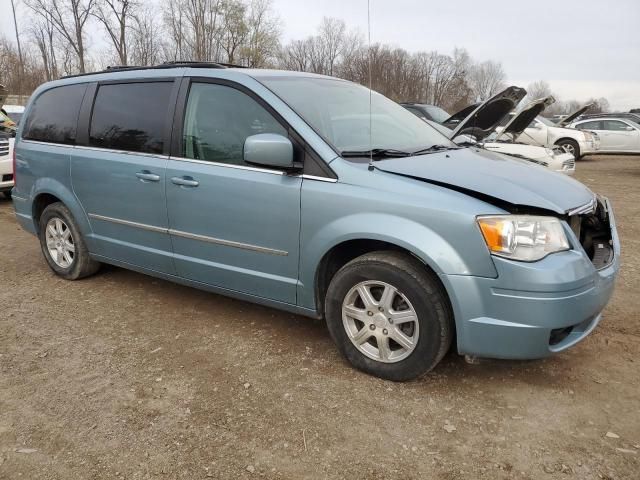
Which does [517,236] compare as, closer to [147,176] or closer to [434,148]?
[434,148]

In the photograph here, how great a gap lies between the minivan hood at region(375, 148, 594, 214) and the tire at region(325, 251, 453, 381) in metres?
0.48

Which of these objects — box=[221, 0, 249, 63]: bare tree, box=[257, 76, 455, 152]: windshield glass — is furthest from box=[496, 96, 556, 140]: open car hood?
box=[221, 0, 249, 63]: bare tree

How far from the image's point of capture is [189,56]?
2884 centimetres

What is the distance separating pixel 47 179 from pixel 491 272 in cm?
386

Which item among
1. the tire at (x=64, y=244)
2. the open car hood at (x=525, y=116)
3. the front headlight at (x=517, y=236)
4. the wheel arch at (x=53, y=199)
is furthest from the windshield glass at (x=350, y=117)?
the open car hood at (x=525, y=116)

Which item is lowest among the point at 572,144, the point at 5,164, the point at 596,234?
the point at 572,144

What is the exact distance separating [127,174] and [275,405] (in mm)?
2113

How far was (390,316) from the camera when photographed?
2955mm

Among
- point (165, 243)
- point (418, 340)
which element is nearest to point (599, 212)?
point (418, 340)

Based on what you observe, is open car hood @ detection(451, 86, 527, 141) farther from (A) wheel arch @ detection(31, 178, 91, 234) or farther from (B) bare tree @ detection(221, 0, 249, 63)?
(B) bare tree @ detection(221, 0, 249, 63)

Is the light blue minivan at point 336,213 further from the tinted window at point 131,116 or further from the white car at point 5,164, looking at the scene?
the white car at point 5,164

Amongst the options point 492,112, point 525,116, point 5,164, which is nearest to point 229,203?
point 492,112

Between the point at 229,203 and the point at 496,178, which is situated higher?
the point at 496,178

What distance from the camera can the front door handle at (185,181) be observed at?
355cm
